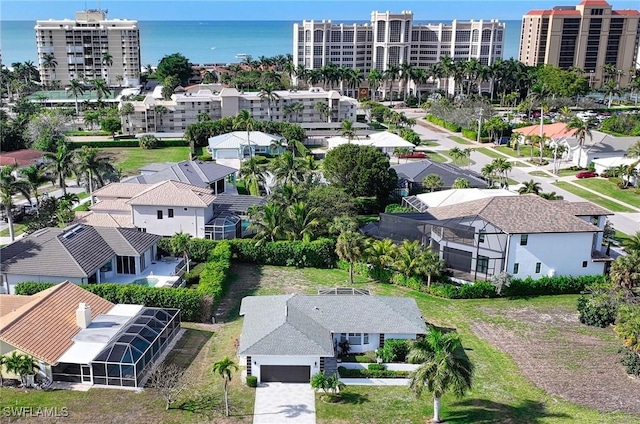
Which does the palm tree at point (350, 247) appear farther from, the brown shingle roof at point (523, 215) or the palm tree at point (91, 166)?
the palm tree at point (91, 166)

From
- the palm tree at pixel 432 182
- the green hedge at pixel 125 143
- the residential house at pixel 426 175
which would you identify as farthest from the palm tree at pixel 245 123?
Result: the palm tree at pixel 432 182

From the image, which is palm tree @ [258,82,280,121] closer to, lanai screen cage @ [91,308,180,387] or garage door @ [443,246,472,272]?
garage door @ [443,246,472,272]

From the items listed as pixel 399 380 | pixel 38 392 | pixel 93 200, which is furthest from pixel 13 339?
pixel 93 200

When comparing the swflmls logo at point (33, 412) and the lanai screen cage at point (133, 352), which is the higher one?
the lanai screen cage at point (133, 352)

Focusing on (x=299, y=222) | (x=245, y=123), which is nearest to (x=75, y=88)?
(x=245, y=123)

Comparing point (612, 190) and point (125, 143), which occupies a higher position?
point (125, 143)

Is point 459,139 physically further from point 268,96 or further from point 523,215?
point 523,215

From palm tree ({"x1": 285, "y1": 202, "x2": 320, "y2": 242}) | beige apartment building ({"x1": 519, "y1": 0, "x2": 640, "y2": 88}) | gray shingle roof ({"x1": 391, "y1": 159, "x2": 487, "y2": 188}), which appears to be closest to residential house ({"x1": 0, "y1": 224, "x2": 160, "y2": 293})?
palm tree ({"x1": 285, "y1": 202, "x2": 320, "y2": 242})
